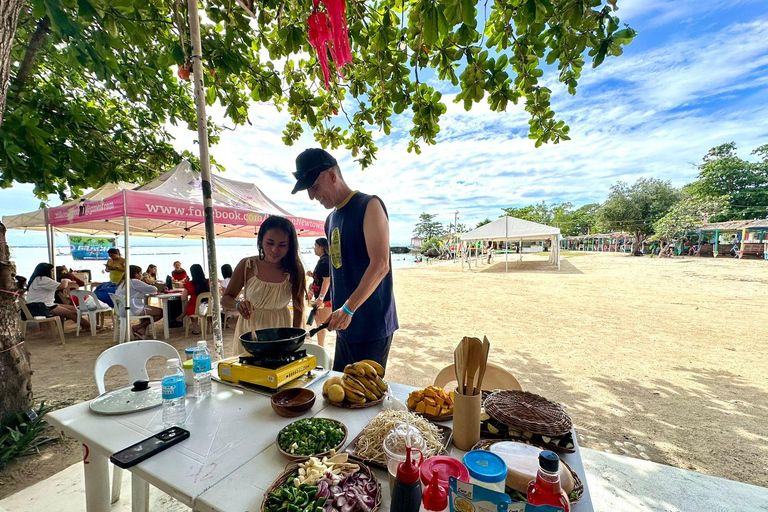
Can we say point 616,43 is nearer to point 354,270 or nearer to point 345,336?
point 354,270

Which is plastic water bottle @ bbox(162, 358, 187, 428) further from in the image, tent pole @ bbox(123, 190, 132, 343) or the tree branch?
the tree branch

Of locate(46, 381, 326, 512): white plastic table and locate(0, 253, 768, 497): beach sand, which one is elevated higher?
locate(46, 381, 326, 512): white plastic table

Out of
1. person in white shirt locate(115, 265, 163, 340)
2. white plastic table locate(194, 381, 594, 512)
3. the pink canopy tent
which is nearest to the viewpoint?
white plastic table locate(194, 381, 594, 512)

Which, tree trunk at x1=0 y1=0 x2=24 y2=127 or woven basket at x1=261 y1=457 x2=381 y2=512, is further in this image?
tree trunk at x1=0 y1=0 x2=24 y2=127

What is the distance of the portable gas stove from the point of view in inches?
64.7

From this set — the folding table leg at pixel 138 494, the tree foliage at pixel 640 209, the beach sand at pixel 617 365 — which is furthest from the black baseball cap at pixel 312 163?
the tree foliage at pixel 640 209

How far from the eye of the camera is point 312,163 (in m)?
2.09

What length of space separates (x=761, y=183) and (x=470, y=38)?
56084 millimetres

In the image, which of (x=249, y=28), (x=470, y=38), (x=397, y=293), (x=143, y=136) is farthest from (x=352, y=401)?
(x=397, y=293)

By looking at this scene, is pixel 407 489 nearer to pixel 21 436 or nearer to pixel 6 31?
pixel 6 31

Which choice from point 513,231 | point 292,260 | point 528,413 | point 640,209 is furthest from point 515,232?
point 640,209

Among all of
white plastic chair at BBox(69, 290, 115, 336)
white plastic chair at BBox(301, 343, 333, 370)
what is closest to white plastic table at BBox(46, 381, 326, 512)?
white plastic chair at BBox(301, 343, 333, 370)

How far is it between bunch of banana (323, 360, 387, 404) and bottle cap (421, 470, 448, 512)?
0.77m

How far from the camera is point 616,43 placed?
1.86m
